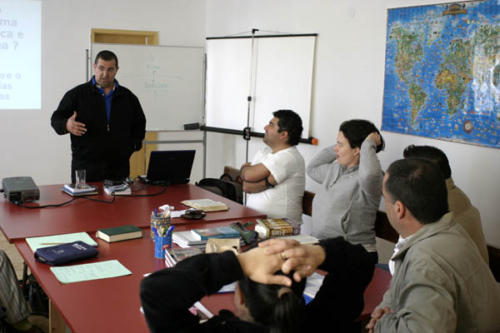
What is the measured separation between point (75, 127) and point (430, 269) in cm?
286

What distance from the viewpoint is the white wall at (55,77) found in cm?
572

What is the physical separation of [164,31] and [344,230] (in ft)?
13.7

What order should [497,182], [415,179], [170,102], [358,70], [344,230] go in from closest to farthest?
[415,179]
[344,230]
[497,182]
[358,70]
[170,102]

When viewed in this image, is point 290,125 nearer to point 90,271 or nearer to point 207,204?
point 207,204

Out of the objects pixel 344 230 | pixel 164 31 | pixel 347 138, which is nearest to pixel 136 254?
pixel 344 230

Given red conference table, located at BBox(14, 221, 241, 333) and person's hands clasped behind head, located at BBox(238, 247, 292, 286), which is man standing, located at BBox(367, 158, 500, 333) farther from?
red conference table, located at BBox(14, 221, 241, 333)

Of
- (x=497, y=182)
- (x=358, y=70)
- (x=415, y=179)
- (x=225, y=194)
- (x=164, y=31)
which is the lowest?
(x=225, y=194)

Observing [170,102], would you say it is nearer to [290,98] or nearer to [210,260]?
[290,98]

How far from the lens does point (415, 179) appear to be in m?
1.64

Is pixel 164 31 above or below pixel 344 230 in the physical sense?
above

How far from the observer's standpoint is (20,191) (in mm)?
3104

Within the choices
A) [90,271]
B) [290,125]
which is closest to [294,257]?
[90,271]

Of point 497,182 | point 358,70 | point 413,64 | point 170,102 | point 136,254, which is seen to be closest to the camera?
point 136,254

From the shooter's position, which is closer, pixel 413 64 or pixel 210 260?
pixel 210 260
